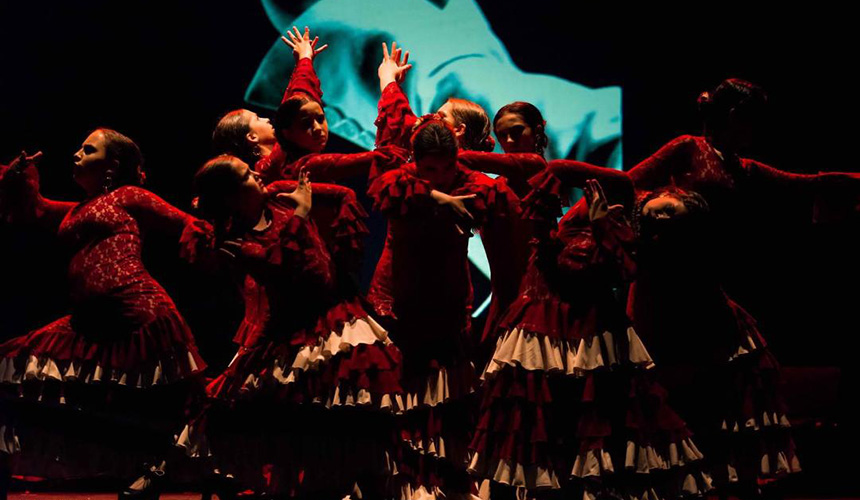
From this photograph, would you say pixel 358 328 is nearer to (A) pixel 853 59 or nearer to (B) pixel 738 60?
(B) pixel 738 60

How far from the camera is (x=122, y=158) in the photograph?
12.0 ft

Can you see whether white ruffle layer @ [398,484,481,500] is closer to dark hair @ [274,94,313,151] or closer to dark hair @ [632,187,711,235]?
dark hair @ [632,187,711,235]

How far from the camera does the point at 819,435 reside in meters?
4.55

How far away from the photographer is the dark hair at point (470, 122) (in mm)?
3961

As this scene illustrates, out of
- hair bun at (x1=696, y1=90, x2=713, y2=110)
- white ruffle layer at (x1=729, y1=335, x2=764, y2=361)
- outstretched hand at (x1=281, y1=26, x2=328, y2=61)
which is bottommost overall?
white ruffle layer at (x1=729, y1=335, x2=764, y2=361)

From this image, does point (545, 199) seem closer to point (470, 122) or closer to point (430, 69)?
point (470, 122)

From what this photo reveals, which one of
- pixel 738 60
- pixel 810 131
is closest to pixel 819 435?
pixel 810 131

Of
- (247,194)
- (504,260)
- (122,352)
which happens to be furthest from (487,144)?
(122,352)

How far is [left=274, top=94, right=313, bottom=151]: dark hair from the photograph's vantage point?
3.63 m

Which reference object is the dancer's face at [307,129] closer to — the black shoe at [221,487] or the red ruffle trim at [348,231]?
the red ruffle trim at [348,231]

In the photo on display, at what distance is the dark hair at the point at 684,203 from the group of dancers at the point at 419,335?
0.01 metres

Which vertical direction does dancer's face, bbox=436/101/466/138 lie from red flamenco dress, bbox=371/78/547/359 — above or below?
above

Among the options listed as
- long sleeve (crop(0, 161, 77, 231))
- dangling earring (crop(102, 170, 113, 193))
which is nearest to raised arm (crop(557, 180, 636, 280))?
dangling earring (crop(102, 170, 113, 193))

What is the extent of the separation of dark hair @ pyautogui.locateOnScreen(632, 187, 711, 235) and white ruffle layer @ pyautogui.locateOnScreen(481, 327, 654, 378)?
44 cm
